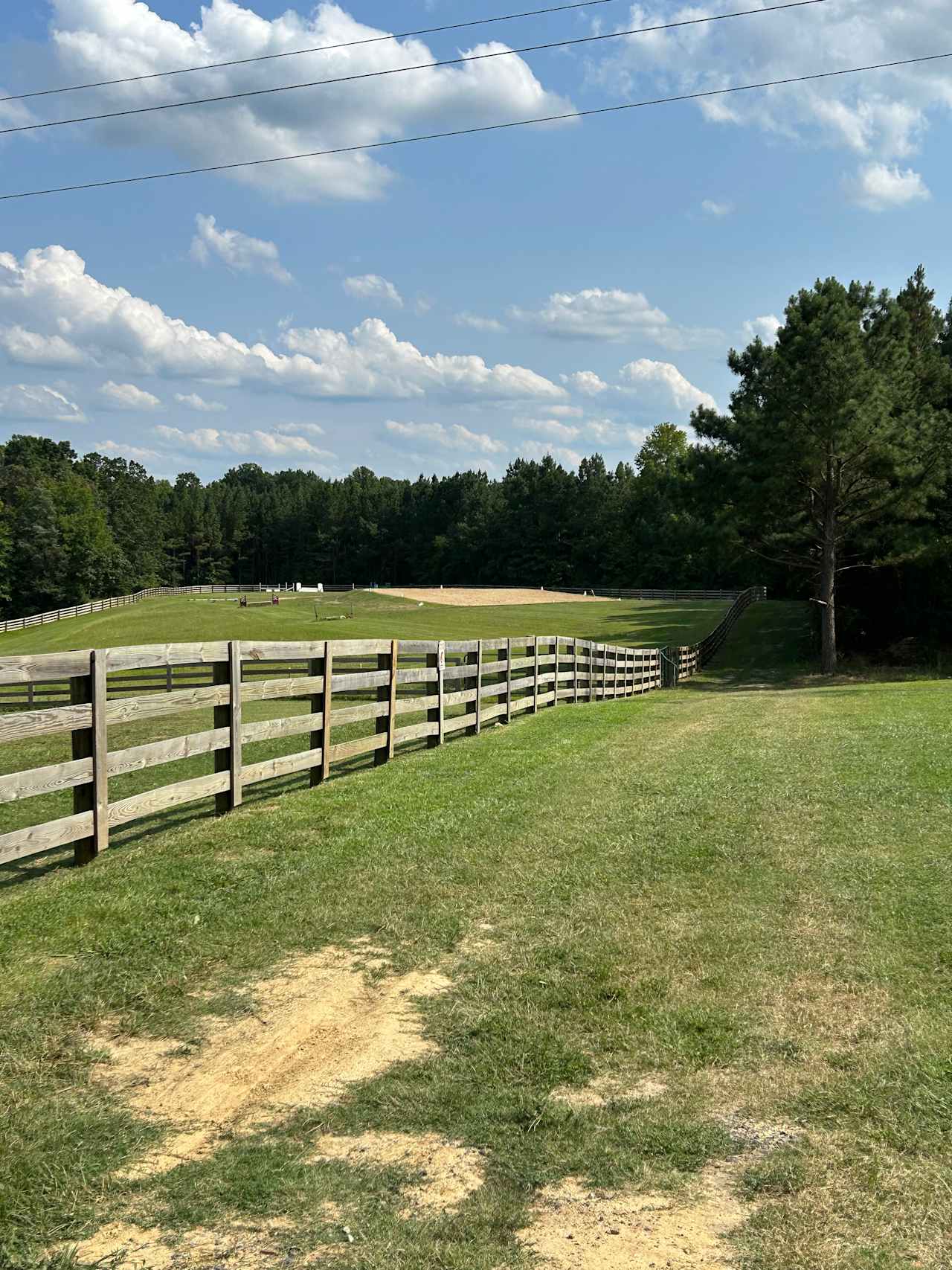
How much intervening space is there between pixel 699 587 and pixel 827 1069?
90.8 m

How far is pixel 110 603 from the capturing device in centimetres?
8850

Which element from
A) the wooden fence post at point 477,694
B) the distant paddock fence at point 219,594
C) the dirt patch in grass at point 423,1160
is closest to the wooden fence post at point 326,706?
the wooden fence post at point 477,694

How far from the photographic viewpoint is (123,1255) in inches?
109

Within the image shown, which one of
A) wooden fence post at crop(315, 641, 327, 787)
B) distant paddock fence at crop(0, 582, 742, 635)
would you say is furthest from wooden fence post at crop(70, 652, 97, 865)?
distant paddock fence at crop(0, 582, 742, 635)

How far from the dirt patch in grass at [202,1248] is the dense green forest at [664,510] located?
109 feet

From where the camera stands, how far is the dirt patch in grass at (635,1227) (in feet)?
9.15

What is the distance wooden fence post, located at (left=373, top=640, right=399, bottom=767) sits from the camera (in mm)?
10438

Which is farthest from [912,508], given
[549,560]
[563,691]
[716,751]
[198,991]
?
[549,560]

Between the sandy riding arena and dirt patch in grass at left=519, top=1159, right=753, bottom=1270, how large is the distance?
6858 cm

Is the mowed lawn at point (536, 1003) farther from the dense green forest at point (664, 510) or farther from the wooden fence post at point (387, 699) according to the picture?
the dense green forest at point (664, 510)

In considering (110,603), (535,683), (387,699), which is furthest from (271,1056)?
(110,603)

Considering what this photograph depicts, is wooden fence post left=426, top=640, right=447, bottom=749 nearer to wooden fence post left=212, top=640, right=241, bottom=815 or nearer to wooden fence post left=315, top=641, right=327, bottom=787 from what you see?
wooden fence post left=315, top=641, right=327, bottom=787

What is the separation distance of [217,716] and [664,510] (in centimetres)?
9206

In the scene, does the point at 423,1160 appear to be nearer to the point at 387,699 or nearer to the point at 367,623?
the point at 387,699
